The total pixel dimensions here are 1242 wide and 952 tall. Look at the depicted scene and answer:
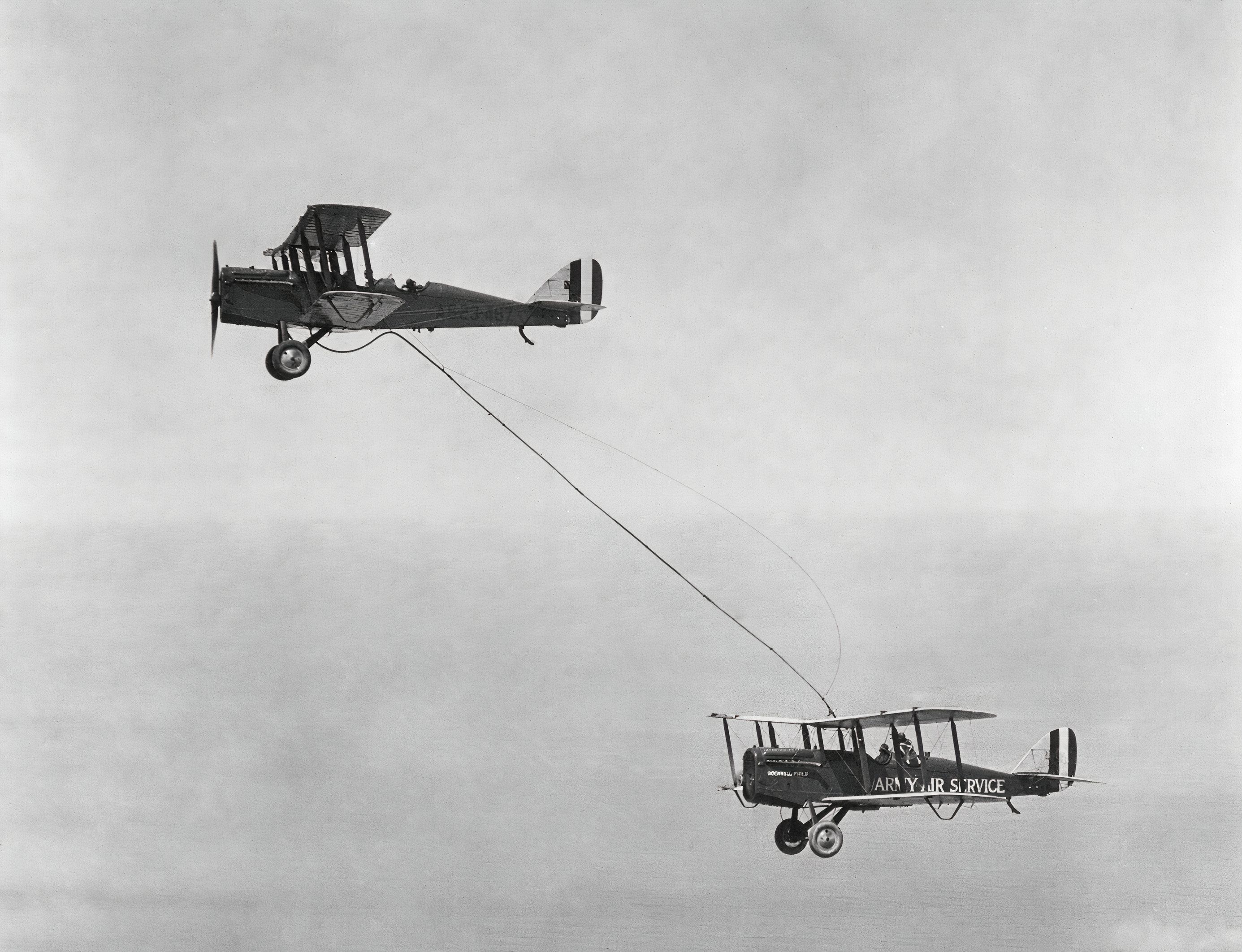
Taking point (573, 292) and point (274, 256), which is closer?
point (274, 256)

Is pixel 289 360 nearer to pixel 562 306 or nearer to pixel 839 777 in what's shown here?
pixel 562 306

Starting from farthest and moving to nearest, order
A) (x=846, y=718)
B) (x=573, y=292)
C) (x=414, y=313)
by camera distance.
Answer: (x=573, y=292) < (x=414, y=313) < (x=846, y=718)

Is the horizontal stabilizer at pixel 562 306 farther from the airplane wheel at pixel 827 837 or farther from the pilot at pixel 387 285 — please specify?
the airplane wheel at pixel 827 837

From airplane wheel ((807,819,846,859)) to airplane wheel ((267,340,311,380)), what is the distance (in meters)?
9.72

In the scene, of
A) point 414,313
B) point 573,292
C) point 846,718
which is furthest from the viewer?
point 573,292

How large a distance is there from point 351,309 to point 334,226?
1218 mm

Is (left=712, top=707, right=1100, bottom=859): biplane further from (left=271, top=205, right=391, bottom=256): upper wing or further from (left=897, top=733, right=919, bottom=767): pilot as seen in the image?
(left=271, top=205, right=391, bottom=256): upper wing

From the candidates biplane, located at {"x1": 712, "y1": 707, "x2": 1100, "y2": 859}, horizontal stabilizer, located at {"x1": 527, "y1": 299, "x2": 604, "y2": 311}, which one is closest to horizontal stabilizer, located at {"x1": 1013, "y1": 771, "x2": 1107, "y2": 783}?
biplane, located at {"x1": 712, "y1": 707, "x2": 1100, "y2": 859}

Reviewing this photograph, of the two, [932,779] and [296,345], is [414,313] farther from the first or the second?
[932,779]

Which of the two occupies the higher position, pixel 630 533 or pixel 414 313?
pixel 414 313

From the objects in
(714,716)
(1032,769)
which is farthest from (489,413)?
(1032,769)

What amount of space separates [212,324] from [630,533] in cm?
666

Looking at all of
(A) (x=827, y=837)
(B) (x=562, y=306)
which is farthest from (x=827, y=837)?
(B) (x=562, y=306)

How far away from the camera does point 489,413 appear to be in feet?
80.2
